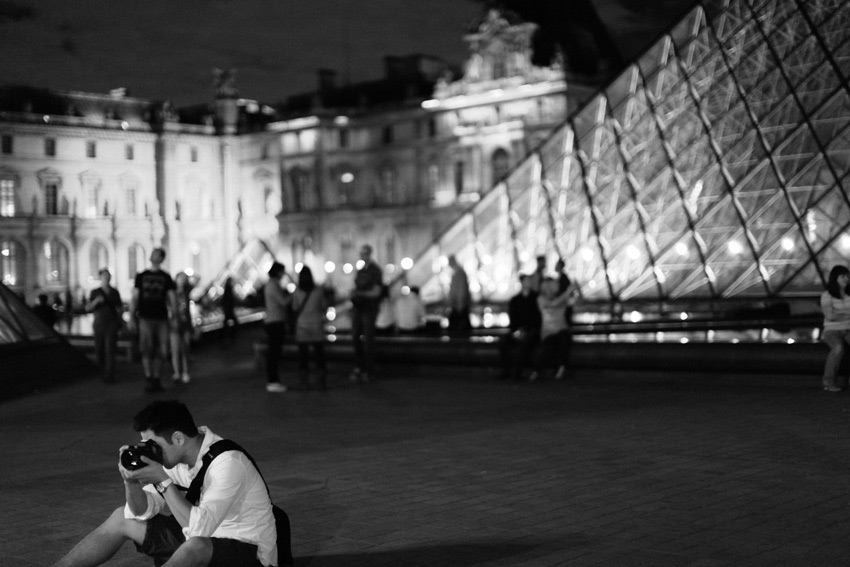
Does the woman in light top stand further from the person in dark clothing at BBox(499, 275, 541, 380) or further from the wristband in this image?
the wristband

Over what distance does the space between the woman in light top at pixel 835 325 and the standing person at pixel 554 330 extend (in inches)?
125

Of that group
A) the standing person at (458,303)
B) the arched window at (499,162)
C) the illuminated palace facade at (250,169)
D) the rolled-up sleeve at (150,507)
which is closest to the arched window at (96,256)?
the illuminated palace facade at (250,169)

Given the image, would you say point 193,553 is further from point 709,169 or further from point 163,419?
point 709,169

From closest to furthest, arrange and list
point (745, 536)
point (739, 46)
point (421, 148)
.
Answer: point (745, 536) → point (739, 46) → point (421, 148)

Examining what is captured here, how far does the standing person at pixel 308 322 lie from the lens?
584 inches

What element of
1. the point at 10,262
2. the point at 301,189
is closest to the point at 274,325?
the point at 301,189

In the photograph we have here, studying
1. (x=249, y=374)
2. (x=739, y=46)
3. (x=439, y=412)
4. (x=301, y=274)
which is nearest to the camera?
(x=439, y=412)

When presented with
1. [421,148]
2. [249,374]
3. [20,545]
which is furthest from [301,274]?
[421,148]

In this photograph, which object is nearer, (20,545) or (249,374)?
(20,545)

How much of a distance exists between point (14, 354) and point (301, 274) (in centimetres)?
354

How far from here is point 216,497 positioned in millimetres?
5145

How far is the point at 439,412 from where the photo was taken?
1183 cm

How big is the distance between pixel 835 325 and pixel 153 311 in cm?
714

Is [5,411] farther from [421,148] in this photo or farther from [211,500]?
[421,148]
